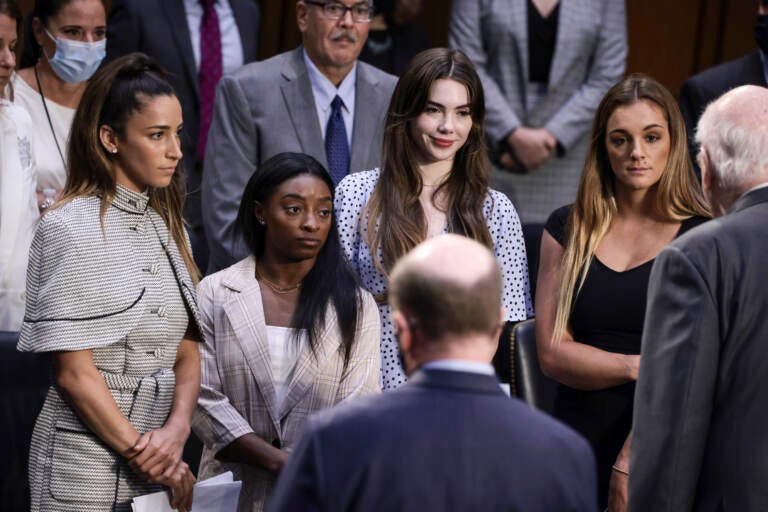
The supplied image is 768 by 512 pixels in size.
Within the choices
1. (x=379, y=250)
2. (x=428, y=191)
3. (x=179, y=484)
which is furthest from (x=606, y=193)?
(x=179, y=484)

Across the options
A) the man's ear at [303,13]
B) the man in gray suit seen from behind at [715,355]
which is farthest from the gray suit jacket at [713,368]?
the man's ear at [303,13]

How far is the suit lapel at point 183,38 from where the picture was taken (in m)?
4.98

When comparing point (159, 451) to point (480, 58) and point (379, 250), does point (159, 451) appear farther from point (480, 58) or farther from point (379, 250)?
point (480, 58)

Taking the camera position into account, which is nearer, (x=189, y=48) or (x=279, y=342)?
(x=279, y=342)

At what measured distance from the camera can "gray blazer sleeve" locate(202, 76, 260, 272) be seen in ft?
14.4

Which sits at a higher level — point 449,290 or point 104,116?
point 104,116

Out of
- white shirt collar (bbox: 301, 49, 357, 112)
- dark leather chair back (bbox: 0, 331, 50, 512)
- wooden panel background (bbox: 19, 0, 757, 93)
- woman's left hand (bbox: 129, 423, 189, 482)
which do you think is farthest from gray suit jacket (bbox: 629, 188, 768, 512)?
wooden panel background (bbox: 19, 0, 757, 93)

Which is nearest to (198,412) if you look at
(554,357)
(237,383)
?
(237,383)

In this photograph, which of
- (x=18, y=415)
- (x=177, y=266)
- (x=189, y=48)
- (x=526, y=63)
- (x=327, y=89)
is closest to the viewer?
(x=177, y=266)

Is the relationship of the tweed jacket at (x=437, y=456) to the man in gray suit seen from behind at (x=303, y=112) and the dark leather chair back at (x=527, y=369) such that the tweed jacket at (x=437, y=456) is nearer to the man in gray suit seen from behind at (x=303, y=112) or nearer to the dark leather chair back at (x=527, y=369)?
the dark leather chair back at (x=527, y=369)

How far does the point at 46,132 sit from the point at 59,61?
29 centimetres

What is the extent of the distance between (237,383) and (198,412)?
0.13 metres

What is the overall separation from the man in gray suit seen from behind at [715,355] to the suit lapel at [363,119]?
1908 millimetres

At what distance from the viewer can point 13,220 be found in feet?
13.5
